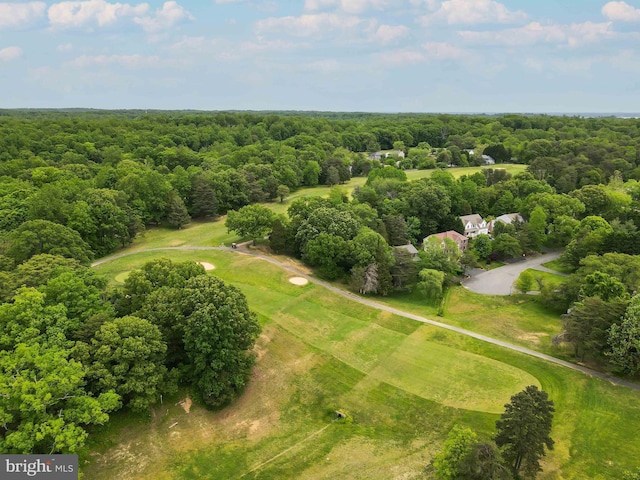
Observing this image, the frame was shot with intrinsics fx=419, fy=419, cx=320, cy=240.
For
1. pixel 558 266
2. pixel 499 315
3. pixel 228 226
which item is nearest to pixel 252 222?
pixel 228 226

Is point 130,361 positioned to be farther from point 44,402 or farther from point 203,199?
point 203,199

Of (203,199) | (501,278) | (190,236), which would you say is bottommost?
(501,278)

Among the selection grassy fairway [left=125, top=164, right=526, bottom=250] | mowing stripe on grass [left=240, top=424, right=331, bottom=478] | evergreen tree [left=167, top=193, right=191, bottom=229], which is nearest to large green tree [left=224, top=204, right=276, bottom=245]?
grassy fairway [left=125, top=164, right=526, bottom=250]

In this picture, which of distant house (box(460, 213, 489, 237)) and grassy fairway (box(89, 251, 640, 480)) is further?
distant house (box(460, 213, 489, 237))

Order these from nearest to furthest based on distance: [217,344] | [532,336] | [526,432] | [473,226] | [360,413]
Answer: [526,432] < [217,344] < [360,413] < [532,336] < [473,226]

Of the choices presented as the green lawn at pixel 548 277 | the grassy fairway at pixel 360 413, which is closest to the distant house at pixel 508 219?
the green lawn at pixel 548 277

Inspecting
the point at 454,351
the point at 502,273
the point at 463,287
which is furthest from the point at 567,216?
the point at 454,351

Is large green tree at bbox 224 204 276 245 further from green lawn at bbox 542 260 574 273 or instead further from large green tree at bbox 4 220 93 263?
green lawn at bbox 542 260 574 273
